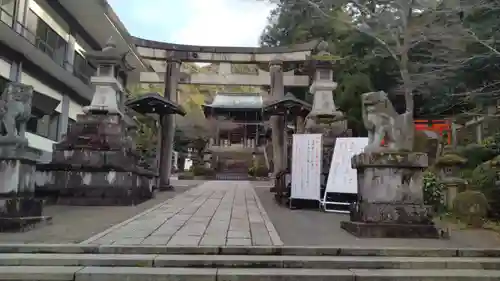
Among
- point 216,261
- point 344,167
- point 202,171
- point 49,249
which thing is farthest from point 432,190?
point 202,171

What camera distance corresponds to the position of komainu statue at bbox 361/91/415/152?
7023 millimetres

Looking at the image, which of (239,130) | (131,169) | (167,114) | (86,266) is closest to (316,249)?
(86,266)

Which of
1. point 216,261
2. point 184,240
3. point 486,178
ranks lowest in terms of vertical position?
point 216,261

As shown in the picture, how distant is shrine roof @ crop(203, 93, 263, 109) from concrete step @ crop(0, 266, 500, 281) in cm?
2616

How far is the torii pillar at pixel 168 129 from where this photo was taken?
1722 cm

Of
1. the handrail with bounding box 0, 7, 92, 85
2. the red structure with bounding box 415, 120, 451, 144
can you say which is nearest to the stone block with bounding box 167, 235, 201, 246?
the handrail with bounding box 0, 7, 92, 85

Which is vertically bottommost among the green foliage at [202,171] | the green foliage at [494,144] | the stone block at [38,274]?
the stone block at [38,274]

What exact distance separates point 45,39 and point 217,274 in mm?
18580

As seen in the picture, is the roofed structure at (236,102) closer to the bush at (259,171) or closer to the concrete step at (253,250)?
the bush at (259,171)

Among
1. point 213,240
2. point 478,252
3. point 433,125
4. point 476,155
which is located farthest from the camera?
point 433,125

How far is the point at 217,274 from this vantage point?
4.57 metres

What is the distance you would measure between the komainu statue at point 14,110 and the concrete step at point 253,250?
2.23 m

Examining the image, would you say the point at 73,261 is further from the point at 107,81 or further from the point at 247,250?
the point at 107,81

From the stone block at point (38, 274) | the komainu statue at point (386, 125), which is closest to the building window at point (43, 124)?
the stone block at point (38, 274)
